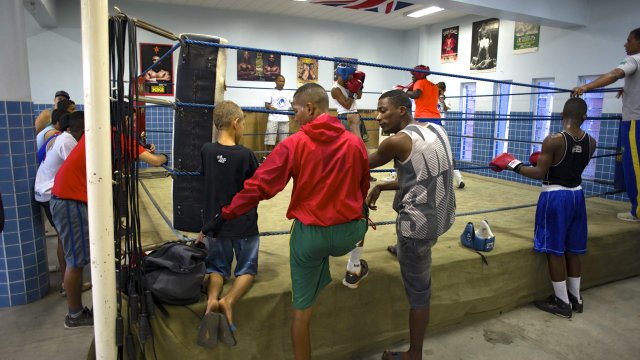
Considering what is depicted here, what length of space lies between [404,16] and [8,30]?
6.75 m

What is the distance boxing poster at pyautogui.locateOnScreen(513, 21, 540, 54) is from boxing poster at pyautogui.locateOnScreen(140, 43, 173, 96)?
5583 mm

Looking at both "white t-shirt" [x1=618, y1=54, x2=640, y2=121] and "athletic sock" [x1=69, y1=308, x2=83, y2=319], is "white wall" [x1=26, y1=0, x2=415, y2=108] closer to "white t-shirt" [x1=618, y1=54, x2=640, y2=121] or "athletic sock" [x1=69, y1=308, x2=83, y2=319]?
"athletic sock" [x1=69, y1=308, x2=83, y2=319]

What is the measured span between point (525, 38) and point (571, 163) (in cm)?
458

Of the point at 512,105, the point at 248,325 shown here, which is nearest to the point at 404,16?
the point at 512,105

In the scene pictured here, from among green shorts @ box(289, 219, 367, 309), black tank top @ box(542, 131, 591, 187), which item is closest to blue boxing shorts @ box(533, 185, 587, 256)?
black tank top @ box(542, 131, 591, 187)

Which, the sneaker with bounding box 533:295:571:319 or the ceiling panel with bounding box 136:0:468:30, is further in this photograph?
the ceiling panel with bounding box 136:0:468:30

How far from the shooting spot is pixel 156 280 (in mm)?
1706

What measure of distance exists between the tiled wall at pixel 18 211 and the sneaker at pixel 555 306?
128 inches

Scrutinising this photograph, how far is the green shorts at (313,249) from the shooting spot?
1632mm

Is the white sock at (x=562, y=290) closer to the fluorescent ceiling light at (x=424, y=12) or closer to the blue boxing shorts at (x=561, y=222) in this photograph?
the blue boxing shorts at (x=561, y=222)

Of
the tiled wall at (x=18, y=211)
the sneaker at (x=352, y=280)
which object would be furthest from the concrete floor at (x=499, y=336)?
the sneaker at (x=352, y=280)

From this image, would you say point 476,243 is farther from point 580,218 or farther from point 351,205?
point 351,205

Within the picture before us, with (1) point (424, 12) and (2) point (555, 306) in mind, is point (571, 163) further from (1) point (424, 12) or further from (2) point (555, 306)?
(1) point (424, 12)

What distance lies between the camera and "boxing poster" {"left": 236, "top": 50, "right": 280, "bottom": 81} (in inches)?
306
